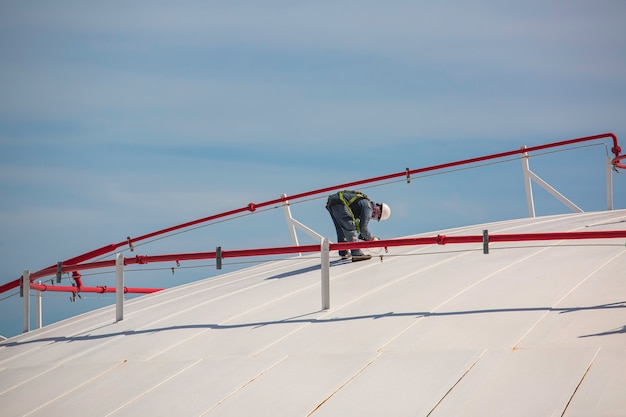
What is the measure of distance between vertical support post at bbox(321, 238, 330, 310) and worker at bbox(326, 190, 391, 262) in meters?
3.43

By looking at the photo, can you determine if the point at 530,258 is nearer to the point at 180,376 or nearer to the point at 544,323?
the point at 544,323

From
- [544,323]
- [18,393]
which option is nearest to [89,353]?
[18,393]

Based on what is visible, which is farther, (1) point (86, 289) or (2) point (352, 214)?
(1) point (86, 289)

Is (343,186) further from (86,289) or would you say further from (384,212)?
(86,289)

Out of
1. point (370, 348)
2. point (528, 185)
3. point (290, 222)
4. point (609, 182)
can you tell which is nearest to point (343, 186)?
point (290, 222)

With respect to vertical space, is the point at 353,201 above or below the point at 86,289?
above

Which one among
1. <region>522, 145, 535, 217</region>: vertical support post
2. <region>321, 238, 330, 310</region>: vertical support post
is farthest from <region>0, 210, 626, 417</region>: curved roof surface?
<region>522, 145, 535, 217</region>: vertical support post

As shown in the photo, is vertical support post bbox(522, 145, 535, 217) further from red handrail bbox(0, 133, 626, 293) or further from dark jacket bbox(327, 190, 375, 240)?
dark jacket bbox(327, 190, 375, 240)

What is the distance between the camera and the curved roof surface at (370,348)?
8.01m

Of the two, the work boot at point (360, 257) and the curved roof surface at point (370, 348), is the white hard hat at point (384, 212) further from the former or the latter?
the curved roof surface at point (370, 348)

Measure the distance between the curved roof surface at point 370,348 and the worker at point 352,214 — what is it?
0.59 meters

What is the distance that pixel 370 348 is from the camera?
9547mm

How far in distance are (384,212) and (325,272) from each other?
4776 millimetres

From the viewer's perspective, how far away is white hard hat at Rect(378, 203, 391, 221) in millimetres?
15828
